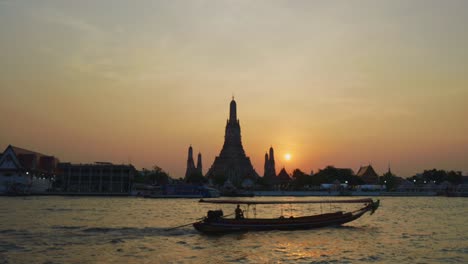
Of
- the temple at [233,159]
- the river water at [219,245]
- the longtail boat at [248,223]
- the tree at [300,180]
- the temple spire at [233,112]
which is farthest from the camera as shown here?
the temple spire at [233,112]

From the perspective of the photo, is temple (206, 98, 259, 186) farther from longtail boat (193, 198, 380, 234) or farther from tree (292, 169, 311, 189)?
longtail boat (193, 198, 380, 234)

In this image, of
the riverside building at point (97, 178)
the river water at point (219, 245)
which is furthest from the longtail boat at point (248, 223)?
the riverside building at point (97, 178)

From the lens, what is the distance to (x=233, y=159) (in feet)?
624

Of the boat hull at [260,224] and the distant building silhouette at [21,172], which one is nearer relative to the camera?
the boat hull at [260,224]

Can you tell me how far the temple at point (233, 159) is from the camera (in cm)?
18725

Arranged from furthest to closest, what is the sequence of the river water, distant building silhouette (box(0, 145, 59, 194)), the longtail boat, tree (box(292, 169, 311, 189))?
tree (box(292, 169, 311, 189)) → distant building silhouette (box(0, 145, 59, 194)) → the longtail boat → the river water

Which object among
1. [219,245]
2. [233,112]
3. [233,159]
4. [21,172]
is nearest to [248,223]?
[219,245]

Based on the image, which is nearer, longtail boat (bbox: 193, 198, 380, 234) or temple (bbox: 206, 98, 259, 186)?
longtail boat (bbox: 193, 198, 380, 234)

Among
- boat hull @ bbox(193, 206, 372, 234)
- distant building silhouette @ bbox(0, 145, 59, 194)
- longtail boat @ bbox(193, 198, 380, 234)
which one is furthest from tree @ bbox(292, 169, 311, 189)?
longtail boat @ bbox(193, 198, 380, 234)

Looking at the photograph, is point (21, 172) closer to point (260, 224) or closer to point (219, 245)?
point (260, 224)

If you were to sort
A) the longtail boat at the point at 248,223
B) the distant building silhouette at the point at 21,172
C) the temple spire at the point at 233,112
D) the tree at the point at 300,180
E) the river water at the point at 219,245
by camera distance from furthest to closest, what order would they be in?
the temple spire at the point at 233,112
the tree at the point at 300,180
the distant building silhouette at the point at 21,172
the longtail boat at the point at 248,223
the river water at the point at 219,245

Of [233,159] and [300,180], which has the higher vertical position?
[233,159]

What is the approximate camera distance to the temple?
614 feet

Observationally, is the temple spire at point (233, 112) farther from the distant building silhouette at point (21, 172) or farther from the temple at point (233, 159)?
the distant building silhouette at point (21, 172)
